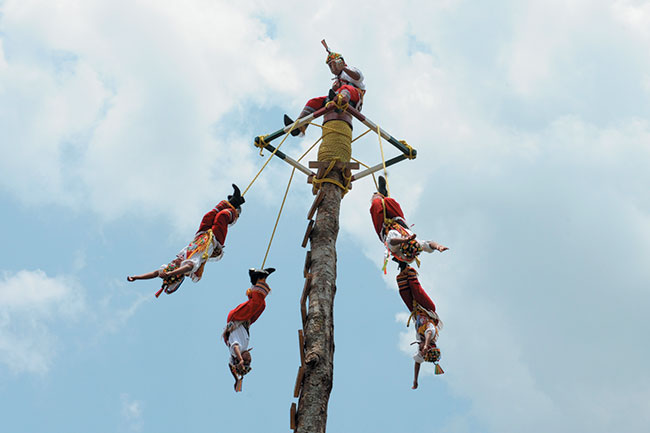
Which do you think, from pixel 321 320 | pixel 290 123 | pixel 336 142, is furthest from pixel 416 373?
pixel 290 123

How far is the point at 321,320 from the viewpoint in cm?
570

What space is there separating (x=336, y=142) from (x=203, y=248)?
2106 mm

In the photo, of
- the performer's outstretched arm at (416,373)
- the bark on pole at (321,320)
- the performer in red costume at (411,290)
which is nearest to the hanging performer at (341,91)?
the bark on pole at (321,320)

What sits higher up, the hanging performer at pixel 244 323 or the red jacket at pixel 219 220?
the red jacket at pixel 219 220

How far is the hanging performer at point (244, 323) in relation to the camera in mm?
5930

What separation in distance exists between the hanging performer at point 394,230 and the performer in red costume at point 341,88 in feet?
4.58

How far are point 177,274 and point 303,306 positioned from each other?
1.32 m

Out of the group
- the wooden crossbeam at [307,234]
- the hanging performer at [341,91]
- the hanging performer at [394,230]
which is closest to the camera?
the hanging performer at [394,230]

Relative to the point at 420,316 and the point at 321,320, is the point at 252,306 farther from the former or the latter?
the point at 420,316

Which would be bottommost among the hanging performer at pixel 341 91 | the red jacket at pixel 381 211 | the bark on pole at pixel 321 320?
the bark on pole at pixel 321 320

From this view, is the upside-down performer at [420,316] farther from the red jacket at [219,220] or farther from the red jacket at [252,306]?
the red jacket at [219,220]

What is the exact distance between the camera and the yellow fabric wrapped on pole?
725 cm

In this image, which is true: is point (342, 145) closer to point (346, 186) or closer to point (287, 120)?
point (346, 186)

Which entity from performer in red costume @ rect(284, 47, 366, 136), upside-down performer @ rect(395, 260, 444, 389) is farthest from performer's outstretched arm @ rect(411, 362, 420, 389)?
performer in red costume @ rect(284, 47, 366, 136)
